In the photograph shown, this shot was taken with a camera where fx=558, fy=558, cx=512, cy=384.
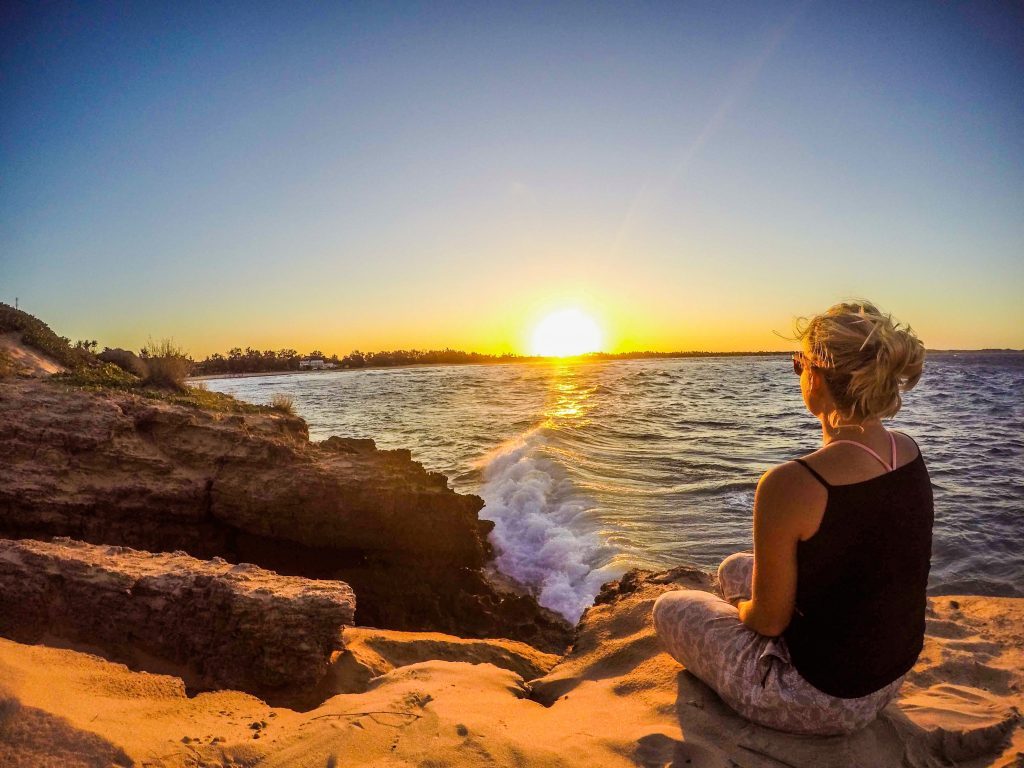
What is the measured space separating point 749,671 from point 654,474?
30.0 ft

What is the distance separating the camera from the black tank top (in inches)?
86.2

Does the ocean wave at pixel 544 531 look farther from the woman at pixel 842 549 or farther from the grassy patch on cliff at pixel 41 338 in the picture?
the grassy patch on cliff at pixel 41 338

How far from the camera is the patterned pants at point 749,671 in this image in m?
2.43

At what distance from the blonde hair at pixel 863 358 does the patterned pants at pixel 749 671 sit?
1.08 metres

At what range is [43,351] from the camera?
1217 cm

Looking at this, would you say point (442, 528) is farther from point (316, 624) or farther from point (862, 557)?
point (862, 557)

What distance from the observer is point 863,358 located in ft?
7.27

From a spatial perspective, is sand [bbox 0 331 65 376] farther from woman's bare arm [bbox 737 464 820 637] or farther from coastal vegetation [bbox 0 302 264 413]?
woman's bare arm [bbox 737 464 820 637]

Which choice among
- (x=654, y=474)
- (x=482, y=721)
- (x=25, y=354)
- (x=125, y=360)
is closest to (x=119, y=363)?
(x=125, y=360)

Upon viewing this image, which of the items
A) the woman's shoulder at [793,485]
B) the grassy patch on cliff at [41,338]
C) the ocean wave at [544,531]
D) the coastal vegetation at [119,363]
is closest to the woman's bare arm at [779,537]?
the woman's shoulder at [793,485]

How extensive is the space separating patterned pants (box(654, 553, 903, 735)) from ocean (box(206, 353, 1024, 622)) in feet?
11.8

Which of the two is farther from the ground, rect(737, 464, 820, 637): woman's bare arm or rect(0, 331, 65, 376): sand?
rect(0, 331, 65, 376): sand

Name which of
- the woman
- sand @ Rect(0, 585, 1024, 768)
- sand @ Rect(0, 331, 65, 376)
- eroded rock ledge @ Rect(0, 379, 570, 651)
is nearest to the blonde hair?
the woman

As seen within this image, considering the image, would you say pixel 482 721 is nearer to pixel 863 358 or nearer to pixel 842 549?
pixel 842 549
